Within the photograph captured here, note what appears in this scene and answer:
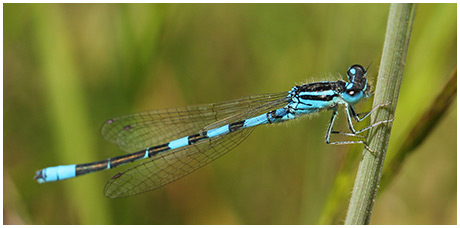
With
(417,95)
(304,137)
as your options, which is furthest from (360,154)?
(304,137)

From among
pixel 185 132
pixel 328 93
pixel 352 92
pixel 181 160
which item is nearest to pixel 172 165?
pixel 181 160

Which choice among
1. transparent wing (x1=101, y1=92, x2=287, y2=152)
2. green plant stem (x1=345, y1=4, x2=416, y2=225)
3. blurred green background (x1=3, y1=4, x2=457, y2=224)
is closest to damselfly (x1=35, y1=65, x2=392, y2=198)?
transparent wing (x1=101, y1=92, x2=287, y2=152)

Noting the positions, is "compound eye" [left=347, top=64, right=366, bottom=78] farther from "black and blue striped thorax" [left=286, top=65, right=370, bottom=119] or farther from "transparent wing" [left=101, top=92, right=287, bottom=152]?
"transparent wing" [left=101, top=92, right=287, bottom=152]

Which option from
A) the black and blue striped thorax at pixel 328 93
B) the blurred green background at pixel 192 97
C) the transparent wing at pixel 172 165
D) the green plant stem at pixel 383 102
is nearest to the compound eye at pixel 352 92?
the black and blue striped thorax at pixel 328 93

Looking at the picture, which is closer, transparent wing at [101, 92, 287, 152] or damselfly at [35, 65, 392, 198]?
damselfly at [35, 65, 392, 198]

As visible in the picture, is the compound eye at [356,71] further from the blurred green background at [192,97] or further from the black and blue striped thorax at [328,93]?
the blurred green background at [192,97]

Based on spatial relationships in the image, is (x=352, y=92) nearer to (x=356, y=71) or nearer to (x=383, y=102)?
(x=356, y=71)
